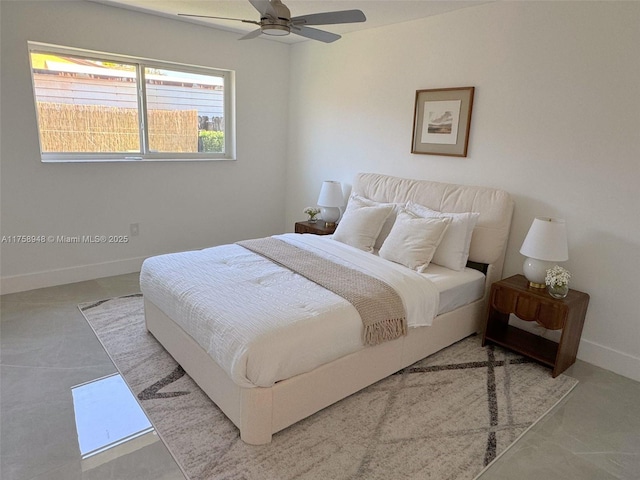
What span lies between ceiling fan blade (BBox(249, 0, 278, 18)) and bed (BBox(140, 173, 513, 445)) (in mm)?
1502

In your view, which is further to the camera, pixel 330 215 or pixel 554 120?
pixel 330 215

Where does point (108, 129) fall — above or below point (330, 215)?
above

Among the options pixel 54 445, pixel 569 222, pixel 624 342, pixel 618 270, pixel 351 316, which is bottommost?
pixel 54 445

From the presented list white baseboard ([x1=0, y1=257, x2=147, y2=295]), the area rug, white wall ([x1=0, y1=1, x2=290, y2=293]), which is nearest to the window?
white wall ([x1=0, y1=1, x2=290, y2=293])

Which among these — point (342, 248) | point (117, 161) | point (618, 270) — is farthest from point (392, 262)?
point (117, 161)

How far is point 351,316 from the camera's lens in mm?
2178

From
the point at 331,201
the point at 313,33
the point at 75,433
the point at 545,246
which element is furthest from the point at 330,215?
the point at 75,433

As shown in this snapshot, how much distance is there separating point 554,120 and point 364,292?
184 cm

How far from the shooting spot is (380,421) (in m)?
2.15

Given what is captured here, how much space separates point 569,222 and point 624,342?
87 cm

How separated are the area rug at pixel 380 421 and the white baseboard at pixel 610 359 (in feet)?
1.16

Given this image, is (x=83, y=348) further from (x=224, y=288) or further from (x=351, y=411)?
(x=351, y=411)

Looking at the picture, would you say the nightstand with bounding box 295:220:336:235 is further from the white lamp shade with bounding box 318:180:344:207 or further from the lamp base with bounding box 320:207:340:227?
the white lamp shade with bounding box 318:180:344:207

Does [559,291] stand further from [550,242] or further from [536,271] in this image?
[550,242]
